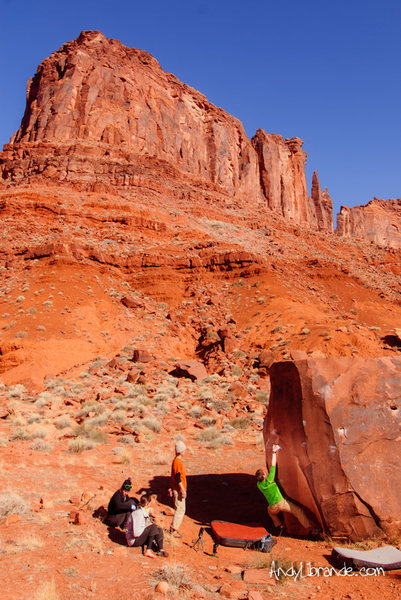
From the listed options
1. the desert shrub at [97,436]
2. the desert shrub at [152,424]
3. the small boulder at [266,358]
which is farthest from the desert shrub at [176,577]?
the small boulder at [266,358]

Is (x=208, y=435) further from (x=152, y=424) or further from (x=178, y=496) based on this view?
(x=178, y=496)

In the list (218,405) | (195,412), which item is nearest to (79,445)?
(195,412)

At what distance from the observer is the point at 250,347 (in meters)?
21.3

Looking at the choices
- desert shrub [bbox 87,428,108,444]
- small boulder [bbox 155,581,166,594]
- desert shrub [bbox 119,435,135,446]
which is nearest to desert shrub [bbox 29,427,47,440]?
desert shrub [bbox 87,428,108,444]

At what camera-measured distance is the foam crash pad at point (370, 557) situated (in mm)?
4539

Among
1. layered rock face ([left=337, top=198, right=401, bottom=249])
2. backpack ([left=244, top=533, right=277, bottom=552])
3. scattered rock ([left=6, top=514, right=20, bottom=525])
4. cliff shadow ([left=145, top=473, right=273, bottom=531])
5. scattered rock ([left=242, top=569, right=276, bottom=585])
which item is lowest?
cliff shadow ([left=145, top=473, right=273, bottom=531])

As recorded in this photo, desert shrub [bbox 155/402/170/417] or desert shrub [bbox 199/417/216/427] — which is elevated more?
desert shrub [bbox 155/402/170/417]

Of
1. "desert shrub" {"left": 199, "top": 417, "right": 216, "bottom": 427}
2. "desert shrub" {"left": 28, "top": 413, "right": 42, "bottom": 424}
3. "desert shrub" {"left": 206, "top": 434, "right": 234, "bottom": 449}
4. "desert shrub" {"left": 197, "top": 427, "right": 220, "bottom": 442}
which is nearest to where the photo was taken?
"desert shrub" {"left": 206, "top": 434, "right": 234, "bottom": 449}

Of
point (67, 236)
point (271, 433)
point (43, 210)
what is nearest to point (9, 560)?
point (271, 433)

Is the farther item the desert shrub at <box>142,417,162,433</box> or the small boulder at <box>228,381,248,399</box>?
the small boulder at <box>228,381,248,399</box>

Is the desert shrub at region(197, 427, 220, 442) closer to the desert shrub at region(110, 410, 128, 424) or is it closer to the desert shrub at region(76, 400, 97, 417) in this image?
the desert shrub at region(110, 410, 128, 424)

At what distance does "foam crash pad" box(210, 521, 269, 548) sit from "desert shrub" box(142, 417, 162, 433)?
19.6 feet

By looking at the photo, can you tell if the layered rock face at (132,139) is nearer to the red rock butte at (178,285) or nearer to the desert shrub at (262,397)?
the red rock butte at (178,285)

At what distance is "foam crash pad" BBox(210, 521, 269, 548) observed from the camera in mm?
5734
